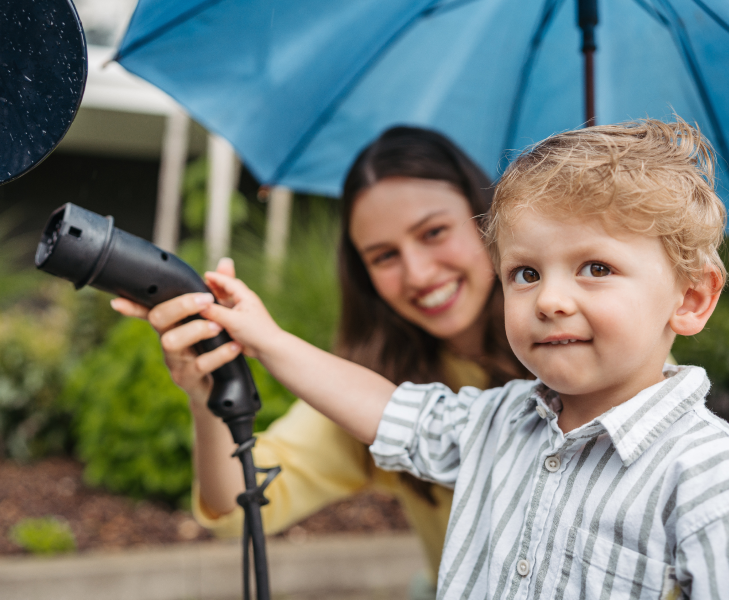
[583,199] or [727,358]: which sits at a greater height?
[583,199]

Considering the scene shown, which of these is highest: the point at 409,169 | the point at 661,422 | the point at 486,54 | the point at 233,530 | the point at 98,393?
the point at 486,54

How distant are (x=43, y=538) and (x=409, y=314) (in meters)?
2.58

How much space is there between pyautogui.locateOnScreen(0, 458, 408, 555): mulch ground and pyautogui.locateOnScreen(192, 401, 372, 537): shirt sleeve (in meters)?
1.96

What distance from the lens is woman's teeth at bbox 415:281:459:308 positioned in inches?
75.3

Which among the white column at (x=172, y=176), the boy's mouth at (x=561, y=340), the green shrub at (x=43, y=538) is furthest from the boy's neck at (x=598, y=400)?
the white column at (x=172, y=176)

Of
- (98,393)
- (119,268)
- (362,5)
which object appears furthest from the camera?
(98,393)

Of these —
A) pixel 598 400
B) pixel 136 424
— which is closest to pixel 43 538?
pixel 136 424

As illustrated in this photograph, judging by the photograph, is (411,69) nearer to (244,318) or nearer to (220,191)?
(244,318)

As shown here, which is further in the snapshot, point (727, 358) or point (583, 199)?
point (727, 358)

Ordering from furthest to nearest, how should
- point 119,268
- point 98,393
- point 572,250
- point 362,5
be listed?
point 98,393
point 362,5
point 119,268
point 572,250

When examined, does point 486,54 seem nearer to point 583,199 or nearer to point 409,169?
point 409,169

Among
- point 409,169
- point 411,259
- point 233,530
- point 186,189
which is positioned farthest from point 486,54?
point 186,189

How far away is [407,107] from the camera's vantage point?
2.21 m

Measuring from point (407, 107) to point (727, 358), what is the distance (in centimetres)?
233
